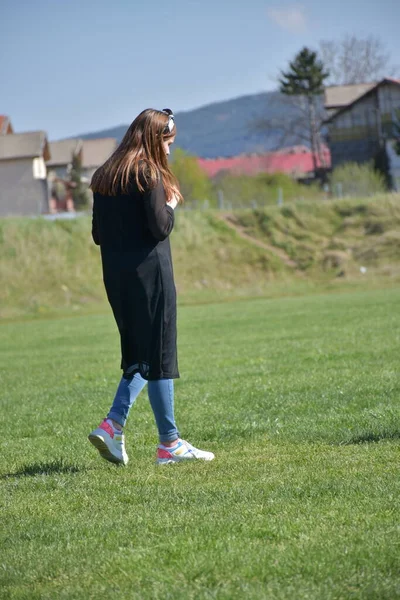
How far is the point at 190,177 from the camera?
317 feet

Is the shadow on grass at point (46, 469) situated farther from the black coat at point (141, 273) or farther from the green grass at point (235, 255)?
the green grass at point (235, 255)

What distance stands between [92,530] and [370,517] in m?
1.30

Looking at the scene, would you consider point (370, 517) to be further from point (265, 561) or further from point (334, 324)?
point (334, 324)

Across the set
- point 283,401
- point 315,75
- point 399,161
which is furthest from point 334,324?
point 315,75

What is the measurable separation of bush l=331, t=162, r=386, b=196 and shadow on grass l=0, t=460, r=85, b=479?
Result: 55.6 meters

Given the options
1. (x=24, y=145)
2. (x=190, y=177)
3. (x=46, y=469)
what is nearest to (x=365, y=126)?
(x=190, y=177)

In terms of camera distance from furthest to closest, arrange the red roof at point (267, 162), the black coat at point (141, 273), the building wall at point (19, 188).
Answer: the red roof at point (267, 162) → the building wall at point (19, 188) → the black coat at point (141, 273)

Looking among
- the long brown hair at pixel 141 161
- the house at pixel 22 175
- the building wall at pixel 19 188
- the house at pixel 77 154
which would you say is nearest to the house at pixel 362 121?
the house at pixel 77 154

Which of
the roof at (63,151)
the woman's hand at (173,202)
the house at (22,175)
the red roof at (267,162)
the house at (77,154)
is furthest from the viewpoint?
the red roof at (267,162)

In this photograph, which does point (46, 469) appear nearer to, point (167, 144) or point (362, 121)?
point (167, 144)

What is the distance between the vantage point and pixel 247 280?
47.7 metres

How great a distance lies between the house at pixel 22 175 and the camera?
7331 cm

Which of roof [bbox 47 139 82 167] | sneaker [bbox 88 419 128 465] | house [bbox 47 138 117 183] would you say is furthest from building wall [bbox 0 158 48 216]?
sneaker [bbox 88 419 128 465]

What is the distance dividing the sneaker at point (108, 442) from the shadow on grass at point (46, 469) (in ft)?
0.80
